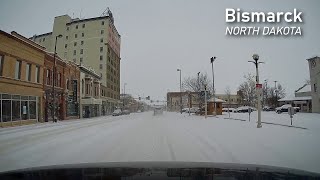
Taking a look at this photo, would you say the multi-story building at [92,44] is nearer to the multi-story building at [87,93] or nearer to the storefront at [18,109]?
the multi-story building at [87,93]

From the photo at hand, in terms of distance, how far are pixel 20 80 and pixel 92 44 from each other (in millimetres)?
50928

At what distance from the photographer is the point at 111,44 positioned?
304 ft

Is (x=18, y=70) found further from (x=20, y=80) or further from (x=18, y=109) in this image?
(x=18, y=109)

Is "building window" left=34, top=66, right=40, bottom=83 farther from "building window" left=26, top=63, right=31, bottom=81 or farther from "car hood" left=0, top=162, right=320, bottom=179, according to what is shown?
"car hood" left=0, top=162, right=320, bottom=179

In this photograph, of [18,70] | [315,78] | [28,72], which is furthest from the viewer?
[315,78]

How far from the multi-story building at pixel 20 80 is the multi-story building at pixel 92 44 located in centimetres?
1247

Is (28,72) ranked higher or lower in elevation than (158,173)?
higher

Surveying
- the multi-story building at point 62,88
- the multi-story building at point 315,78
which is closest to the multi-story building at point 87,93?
the multi-story building at point 62,88

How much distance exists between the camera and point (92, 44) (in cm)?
8194

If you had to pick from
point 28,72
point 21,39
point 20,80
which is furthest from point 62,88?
point 21,39

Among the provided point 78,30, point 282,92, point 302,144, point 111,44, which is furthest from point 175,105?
point 302,144

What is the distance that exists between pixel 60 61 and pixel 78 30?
75.0 feet

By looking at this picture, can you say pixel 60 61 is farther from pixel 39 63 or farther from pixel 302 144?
pixel 302 144

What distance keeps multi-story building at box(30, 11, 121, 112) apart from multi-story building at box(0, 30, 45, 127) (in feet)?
40.9
